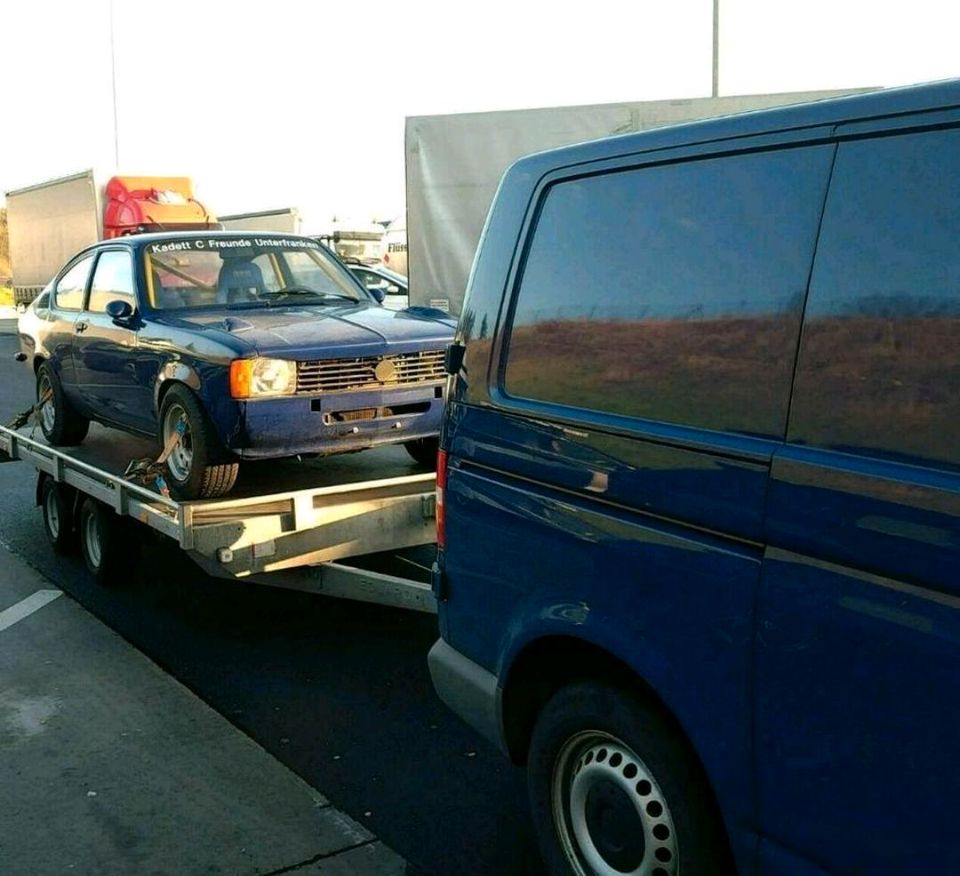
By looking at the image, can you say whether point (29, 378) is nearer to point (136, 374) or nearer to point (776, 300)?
point (136, 374)

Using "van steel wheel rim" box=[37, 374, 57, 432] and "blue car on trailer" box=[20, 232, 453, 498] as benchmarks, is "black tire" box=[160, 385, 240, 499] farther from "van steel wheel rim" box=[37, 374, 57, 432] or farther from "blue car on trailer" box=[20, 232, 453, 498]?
"van steel wheel rim" box=[37, 374, 57, 432]

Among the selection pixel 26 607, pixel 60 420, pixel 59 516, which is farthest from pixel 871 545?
pixel 60 420

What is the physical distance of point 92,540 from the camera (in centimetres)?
705

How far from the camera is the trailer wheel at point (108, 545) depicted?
22.3 ft

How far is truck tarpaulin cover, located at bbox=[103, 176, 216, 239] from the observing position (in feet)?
74.1

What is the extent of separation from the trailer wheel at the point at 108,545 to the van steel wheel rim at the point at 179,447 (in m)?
0.93

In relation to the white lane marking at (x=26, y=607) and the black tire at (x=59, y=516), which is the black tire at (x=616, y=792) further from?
the black tire at (x=59, y=516)

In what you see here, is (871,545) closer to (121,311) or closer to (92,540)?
(121,311)

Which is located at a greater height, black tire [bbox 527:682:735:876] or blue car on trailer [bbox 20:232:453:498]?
blue car on trailer [bbox 20:232:453:498]

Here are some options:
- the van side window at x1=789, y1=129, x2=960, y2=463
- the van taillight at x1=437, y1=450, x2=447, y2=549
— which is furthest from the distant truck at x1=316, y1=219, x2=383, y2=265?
the van side window at x1=789, y1=129, x2=960, y2=463

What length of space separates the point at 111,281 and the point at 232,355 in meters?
2.20

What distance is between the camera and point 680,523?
255cm

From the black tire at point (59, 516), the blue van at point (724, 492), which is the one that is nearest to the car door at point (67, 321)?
the black tire at point (59, 516)

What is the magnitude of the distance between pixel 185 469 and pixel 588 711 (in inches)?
139
